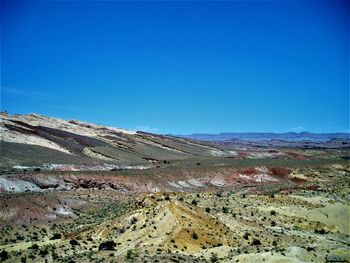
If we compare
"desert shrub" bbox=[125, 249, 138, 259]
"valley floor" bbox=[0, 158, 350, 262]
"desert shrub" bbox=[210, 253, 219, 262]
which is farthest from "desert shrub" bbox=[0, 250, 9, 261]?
"desert shrub" bbox=[210, 253, 219, 262]

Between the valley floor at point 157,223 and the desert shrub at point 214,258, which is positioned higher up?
the valley floor at point 157,223

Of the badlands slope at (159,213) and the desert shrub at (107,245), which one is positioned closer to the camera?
the badlands slope at (159,213)

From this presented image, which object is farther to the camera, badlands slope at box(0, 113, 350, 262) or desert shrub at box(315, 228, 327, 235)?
desert shrub at box(315, 228, 327, 235)


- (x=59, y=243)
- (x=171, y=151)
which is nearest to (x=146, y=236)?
(x=59, y=243)

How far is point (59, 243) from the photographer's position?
3105cm

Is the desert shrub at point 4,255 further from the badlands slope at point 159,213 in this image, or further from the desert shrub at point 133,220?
the desert shrub at point 133,220

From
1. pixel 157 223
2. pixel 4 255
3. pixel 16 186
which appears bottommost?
pixel 4 255

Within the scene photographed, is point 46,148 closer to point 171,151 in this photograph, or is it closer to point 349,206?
point 171,151

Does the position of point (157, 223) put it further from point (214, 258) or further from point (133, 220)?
point (214, 258)

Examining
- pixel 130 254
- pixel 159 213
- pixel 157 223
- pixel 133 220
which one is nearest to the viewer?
pixel 130 254

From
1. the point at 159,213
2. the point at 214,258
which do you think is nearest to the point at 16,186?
the point at 159,213

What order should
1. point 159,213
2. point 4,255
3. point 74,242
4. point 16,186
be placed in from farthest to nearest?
point 16,186 → point 159,213 → point 74,242 → point 4,255

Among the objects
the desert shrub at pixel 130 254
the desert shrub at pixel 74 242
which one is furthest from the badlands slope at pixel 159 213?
the desert shrub at pixel 74 242

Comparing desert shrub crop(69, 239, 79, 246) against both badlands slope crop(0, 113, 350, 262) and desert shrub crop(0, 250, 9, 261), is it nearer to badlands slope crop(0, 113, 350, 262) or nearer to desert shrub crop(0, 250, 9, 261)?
badlands slope crop(0, 113, 350, 262)
